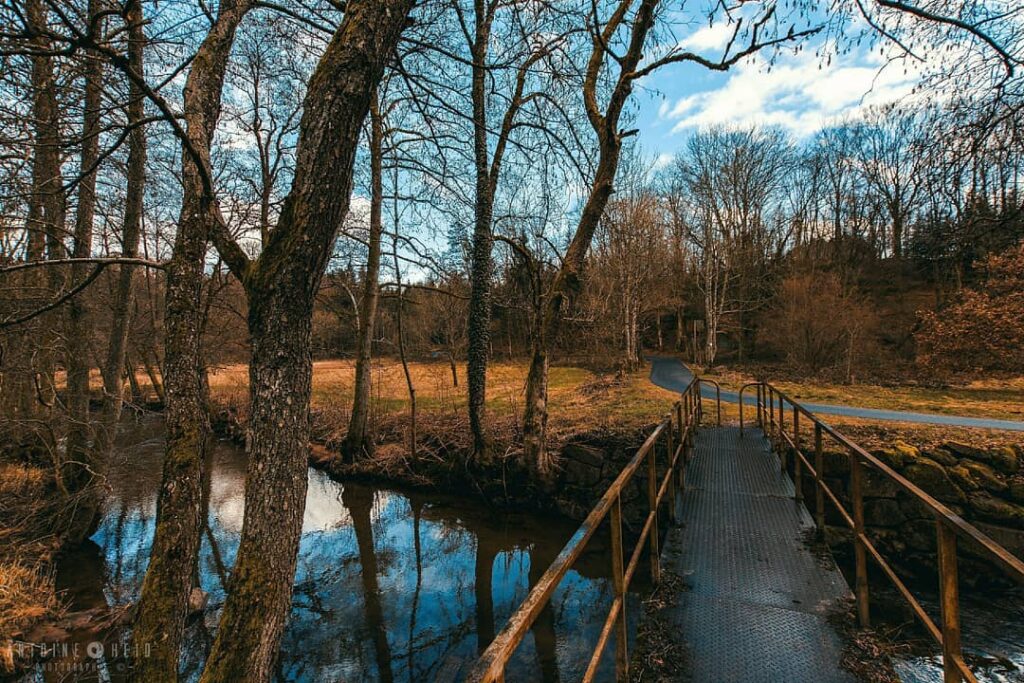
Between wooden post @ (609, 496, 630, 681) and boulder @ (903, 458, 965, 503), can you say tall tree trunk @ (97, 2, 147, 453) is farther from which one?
boulder @ (903, 458, 965, 503)

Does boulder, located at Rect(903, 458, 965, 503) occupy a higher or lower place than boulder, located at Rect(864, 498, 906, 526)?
higher

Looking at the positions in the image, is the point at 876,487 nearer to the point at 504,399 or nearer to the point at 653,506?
the point at 653,506

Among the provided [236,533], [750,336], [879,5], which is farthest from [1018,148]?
[750,336]

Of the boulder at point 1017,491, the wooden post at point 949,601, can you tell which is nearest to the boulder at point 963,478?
the boulder at point 1017,491

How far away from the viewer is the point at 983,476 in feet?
24.8

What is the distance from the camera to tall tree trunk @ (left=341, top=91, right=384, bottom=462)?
11312 mm

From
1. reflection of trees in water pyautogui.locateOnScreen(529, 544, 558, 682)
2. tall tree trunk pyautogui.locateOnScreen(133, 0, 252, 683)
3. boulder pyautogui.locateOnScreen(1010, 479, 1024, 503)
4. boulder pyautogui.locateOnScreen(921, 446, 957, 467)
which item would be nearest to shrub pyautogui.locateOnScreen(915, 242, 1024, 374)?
boulder pyautogui.locateOnScreen(921, 446, 957, 467)

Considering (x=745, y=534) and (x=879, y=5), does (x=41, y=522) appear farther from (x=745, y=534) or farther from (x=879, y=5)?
(x=879, y=5)

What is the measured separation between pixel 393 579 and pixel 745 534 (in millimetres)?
5214

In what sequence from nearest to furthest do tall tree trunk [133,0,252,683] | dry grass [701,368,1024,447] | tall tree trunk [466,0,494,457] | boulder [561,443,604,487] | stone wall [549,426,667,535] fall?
1. tall tree trunk [133,0,252,683]
2. dry grass [701,368,1024,447]
3. stone wall [549,426,667,535]
4. tall tree trunk [466,0,494,457]
5. boulder [561,443,604,487]

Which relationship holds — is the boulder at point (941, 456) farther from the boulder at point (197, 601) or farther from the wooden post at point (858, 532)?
the boulder at point (197, 601)

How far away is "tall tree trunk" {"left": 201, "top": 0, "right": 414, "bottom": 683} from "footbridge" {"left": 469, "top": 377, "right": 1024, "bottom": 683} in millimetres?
1741

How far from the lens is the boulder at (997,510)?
6969mm

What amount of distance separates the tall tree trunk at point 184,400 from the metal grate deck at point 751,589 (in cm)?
337
